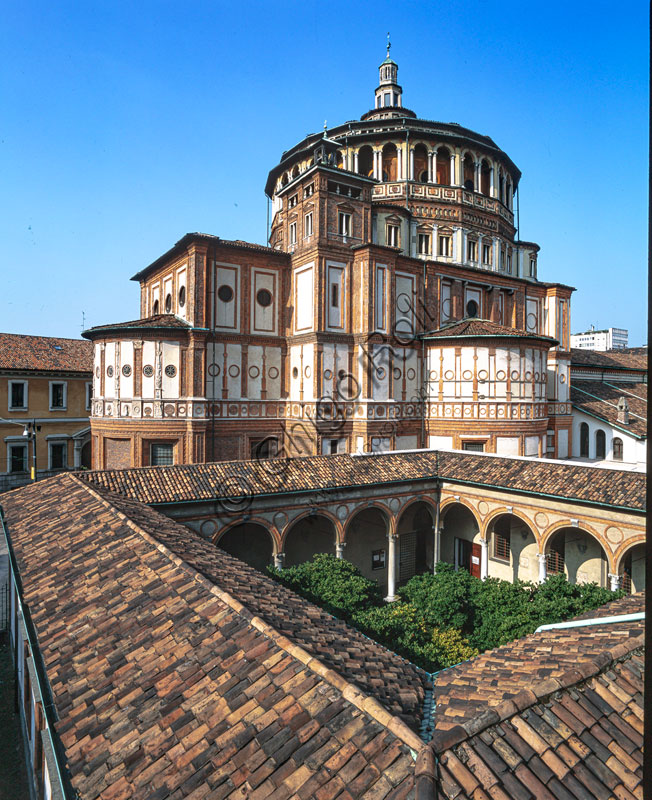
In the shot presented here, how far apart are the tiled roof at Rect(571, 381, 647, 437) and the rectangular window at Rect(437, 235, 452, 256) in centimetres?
1198

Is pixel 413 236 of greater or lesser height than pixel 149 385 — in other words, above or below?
above

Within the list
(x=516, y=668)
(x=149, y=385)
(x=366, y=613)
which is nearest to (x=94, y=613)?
(x=516, y=668)

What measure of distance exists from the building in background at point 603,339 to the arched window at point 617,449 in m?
77.0

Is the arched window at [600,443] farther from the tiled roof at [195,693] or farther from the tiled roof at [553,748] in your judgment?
the tiled roof at [553,748]

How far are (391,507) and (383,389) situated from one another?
7650 millimetres

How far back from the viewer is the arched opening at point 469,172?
31.5 m

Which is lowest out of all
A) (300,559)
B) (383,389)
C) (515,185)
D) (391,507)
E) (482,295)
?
(300,559)

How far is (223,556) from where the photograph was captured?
9688 mm

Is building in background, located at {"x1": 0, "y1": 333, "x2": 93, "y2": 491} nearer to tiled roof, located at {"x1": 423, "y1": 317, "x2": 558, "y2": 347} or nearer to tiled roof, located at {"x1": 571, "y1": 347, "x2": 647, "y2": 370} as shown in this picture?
tiled roof, located at {"x1": 423, "y1": 317, "x2": 558, "y2": 347}

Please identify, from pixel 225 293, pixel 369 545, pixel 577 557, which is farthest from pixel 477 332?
pixel 225 293

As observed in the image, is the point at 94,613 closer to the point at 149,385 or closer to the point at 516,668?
the point at 516,668

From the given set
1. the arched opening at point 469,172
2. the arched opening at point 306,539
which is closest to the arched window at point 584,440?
the arched opening at point 469,172

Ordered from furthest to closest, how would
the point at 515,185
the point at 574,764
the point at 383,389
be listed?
the point at 515,185
the point at 383,389
the point at 574,764

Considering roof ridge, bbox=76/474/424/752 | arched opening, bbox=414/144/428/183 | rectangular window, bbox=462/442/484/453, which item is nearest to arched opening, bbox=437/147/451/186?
arched opening, bbox=414/144/428/183
